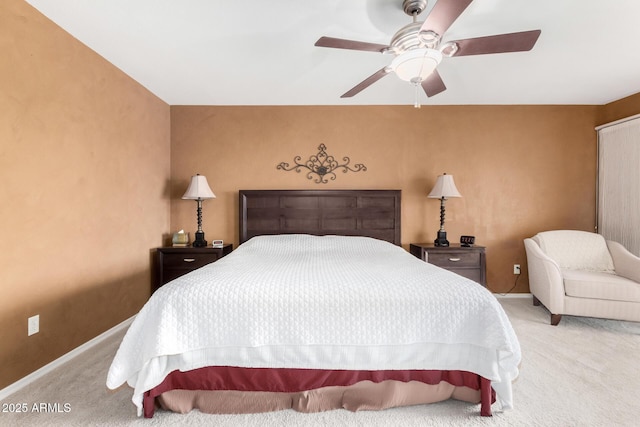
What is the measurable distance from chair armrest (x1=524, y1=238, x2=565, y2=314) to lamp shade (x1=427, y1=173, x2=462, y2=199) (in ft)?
3.13

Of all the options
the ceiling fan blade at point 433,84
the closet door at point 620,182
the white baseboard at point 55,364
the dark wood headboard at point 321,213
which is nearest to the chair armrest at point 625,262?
the closet door at point 620,182

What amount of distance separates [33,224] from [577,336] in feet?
13.9

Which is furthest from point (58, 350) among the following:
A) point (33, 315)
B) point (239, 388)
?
point (239, 388)

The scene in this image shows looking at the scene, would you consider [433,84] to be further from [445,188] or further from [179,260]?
[179,260]

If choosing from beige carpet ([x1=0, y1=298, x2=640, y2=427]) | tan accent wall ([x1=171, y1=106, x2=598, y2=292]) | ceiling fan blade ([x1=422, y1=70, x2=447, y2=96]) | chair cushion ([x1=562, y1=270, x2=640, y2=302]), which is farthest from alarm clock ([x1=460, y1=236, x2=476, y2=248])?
ceiling fan blade ([x1=422, y1=70, x2=447, y2=96])

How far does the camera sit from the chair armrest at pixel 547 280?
2773 mm

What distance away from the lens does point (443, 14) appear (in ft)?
4.55

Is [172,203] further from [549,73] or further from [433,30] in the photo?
[549,73]

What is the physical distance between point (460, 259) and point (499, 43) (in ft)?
7.37

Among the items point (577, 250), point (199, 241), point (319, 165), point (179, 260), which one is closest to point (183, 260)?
point (179, 260)

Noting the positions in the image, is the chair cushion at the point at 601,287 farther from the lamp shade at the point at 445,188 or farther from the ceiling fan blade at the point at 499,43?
the ceiling fan blade at the point at 499,43

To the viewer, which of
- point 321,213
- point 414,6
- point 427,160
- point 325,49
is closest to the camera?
point 414,6

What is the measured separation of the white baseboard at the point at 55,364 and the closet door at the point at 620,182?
17.4 ft

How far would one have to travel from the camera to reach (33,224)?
6.36ft
